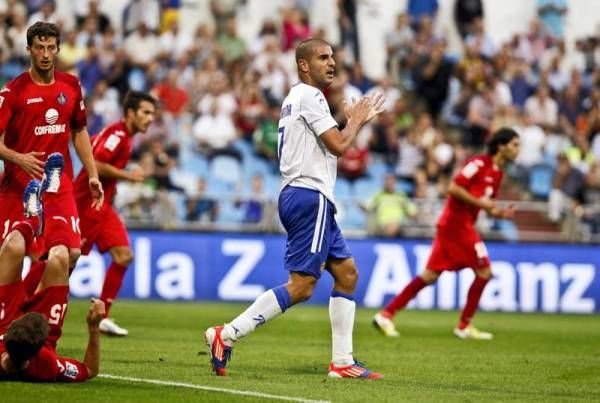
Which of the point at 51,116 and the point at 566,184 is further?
the point at 566,184

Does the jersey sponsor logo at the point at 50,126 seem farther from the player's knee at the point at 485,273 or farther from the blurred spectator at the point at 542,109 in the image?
the blurred spectator at the point at 542,109

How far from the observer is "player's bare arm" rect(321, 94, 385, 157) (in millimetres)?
10477

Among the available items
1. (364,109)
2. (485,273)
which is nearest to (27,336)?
(364,109)

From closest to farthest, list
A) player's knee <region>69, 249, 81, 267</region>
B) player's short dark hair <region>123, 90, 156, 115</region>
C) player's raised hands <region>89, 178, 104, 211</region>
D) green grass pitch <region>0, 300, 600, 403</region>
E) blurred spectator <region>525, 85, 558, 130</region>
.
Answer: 1. green grass pitch <region>0, 300, 600, 403</region>
2. player's knee <region>69, 249, 81, 267</region>
3. player's raised hands <region>89, 178, 104, 211</region>
4. player's short dark hair <region>123, 90, 156, 115</region>
5. blurred spectator <region>525, 85, 558, 130</region>

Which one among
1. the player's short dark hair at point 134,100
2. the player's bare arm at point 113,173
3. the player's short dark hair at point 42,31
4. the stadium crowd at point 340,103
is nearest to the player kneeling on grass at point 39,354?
the player's short dark hair at point 42,31

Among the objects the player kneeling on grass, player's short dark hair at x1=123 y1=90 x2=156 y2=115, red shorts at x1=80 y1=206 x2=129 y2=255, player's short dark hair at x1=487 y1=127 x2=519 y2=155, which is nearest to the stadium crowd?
player's short dark hair at x1=487 y1=127 x2=519 y2=155

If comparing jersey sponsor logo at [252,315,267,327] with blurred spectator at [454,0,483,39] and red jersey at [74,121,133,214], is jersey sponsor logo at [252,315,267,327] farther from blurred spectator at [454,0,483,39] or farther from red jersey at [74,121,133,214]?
blurred spectator at [454,0,483,39]

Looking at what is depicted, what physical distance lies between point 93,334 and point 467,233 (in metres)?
7.81

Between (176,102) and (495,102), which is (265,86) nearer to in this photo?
(176,102)

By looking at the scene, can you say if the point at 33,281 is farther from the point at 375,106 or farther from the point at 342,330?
the point at 375,106

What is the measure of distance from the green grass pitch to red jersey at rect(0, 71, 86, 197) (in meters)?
1.75

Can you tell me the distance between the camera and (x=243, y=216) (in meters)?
22.3

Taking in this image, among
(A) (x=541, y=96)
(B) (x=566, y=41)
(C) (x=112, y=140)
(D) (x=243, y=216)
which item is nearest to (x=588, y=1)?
(B) (x=566, y=41)

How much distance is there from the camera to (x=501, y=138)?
16344mm
